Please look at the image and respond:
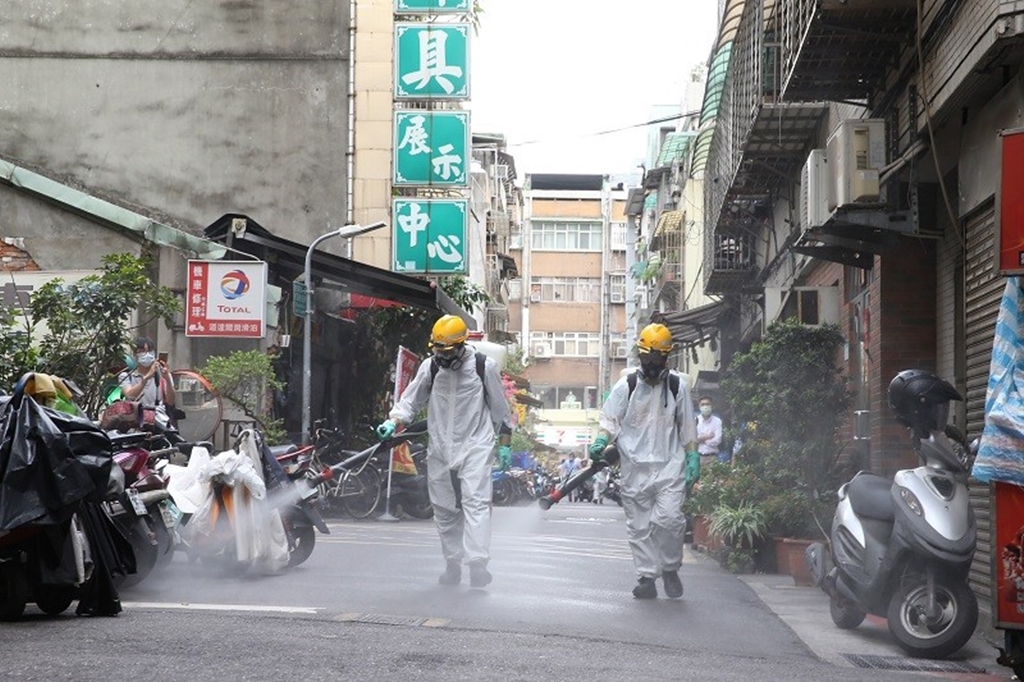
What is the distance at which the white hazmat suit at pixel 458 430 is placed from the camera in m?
11.1

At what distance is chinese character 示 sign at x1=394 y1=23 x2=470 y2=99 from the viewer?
26.8 meters

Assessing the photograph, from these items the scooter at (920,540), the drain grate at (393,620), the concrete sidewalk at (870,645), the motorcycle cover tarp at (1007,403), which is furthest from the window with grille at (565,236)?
the motorcycle cover tarp at (1007,403)

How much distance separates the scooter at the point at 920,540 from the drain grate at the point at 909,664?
0.29ft

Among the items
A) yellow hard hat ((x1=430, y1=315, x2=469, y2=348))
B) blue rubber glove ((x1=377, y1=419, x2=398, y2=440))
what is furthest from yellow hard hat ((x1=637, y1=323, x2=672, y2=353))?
blue rubber glove ((x1=377, y1=419, x2=398, y2=440))

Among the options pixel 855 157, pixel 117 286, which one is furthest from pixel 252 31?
pixel 855 157

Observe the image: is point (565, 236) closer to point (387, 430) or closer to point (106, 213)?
point (106, 213)

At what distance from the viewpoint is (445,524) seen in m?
11.2

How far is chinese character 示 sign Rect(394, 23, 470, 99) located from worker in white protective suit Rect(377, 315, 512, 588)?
52.3 ft

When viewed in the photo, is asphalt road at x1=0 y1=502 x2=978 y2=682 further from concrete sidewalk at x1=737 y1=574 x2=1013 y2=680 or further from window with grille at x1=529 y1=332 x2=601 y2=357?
window with grille at x1=529 y1=332 x2=601 y2=357

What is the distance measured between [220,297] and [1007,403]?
16.3 metres

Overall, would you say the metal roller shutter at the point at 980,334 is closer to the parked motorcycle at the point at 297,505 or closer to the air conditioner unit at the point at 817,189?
the air conditioner unit at the point at 817,189

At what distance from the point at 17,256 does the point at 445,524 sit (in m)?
13.7

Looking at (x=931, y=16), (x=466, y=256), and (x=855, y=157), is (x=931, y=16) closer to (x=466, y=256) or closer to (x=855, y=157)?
Answer: (x=855, y=157)

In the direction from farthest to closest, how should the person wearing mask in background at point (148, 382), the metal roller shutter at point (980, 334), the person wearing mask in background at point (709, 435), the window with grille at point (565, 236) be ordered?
the window with grille at point (565, 236)
the person wearing mask in background at point (709, 435)
the person wearing mask in background at point (148, 382)
the metal roller shutter at point (980, 334)
